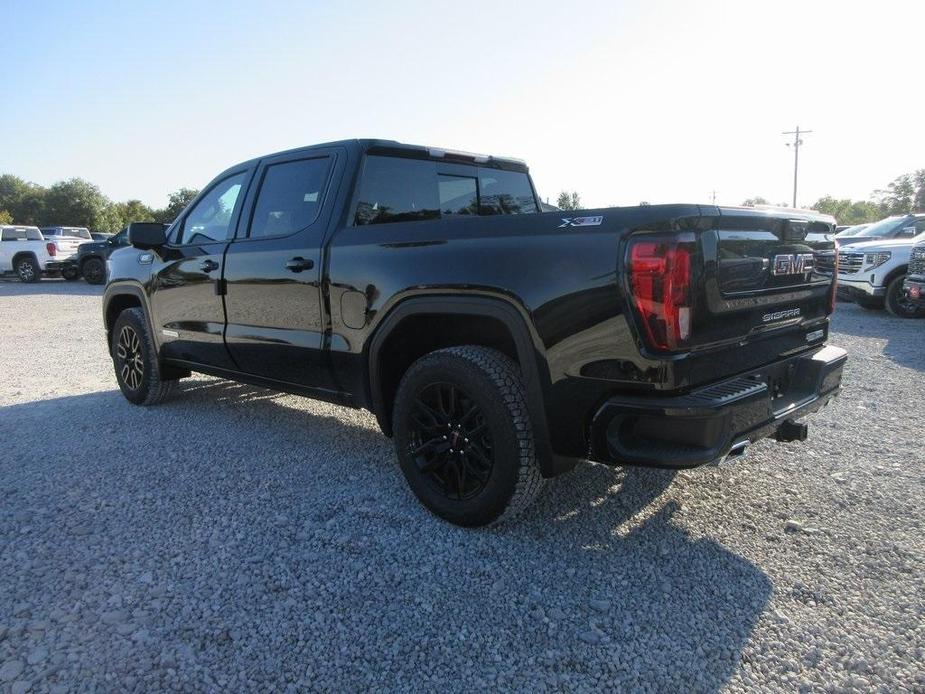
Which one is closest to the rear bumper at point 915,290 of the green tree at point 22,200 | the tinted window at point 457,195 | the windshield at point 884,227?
the windshield at point 884,227

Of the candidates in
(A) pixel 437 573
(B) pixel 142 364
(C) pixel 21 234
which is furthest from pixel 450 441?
(C) pixel 21 234

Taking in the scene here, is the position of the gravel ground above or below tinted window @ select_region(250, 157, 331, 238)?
below

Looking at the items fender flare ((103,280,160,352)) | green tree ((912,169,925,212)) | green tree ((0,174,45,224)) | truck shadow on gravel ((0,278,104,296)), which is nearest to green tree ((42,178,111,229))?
green tree ((0,174,45,224))

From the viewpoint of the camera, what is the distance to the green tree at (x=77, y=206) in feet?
190

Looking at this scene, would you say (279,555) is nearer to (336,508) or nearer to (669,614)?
(336,508)

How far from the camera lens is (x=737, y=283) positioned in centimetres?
260

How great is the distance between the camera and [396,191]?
389 centimetres

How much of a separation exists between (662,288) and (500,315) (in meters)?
0.71

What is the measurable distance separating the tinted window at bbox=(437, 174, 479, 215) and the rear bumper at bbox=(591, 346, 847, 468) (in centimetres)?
206

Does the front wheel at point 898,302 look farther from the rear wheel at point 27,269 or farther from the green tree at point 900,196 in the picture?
the green tree at point 900,196

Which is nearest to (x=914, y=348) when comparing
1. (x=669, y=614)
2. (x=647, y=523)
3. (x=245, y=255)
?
(x=647, y=523)

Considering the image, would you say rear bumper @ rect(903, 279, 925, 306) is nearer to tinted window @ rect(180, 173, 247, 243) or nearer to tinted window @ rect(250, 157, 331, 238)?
tinted window @ rect(250, 157, 331, 238)

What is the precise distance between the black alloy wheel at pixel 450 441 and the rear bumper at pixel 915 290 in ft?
29.7

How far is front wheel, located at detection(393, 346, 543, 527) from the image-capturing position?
2826mm
